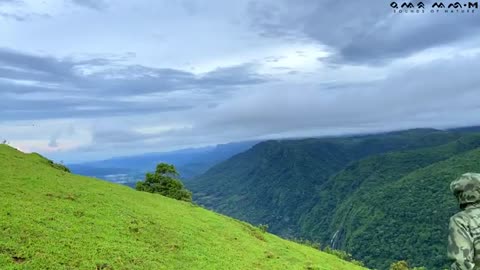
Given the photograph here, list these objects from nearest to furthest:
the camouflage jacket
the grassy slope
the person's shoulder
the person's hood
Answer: the camouflage jacket, the person's shoulder, the person's hood, the grassy slope

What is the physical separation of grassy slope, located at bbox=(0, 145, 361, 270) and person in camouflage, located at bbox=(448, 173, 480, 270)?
540 inches

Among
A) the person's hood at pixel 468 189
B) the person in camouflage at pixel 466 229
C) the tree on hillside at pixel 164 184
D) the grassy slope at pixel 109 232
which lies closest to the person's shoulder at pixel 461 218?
the person in camouflage at pixel 466 229

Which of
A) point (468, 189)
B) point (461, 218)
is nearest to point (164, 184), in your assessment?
point (468, 189)

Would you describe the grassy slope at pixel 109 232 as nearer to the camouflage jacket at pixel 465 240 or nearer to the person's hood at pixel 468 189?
the camouflage jacket at pixel 465 240

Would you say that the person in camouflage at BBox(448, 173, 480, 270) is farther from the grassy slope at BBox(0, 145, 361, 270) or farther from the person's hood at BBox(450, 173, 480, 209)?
the grassy slope at BBox(0, 145, 361, 270)

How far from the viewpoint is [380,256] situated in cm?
18138

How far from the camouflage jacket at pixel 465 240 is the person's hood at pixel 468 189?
205 millimetres

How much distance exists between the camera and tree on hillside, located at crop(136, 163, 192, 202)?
47.6m

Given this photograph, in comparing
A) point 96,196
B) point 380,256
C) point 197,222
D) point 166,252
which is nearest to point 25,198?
point 96,196

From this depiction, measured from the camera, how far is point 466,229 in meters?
7.89

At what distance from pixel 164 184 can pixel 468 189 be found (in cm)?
4296

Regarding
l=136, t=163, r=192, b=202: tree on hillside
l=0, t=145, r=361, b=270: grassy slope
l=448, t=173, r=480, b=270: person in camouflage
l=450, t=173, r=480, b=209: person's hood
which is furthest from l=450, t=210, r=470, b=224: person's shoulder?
l=136, t=163, r=192, b=202: tree on hillside

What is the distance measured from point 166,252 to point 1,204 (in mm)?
8664

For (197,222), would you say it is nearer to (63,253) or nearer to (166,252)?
(166,252)
